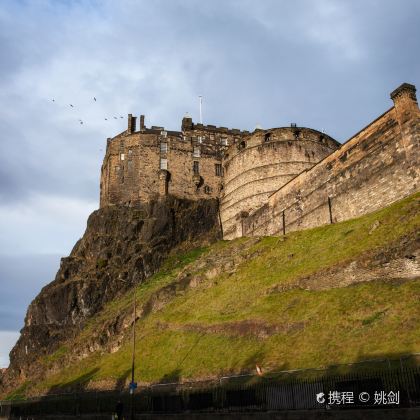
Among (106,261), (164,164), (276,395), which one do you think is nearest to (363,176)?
(276,395)

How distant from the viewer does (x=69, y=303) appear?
49.9 metres

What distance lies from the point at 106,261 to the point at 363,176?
28.9 metres

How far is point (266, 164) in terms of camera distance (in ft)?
177

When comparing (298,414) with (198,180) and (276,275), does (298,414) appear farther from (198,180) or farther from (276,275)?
(198,180)

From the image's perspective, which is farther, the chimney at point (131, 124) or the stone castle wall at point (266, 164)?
the chimney at point (131, 124)

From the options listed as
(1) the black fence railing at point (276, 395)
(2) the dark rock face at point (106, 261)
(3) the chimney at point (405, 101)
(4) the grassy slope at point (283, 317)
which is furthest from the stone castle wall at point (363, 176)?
(1) the black fence railing at point (276, 395)

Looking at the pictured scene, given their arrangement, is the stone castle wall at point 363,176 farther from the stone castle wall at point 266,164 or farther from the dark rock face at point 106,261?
the dark rock face at point 106,261

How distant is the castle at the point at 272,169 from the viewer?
105 ft

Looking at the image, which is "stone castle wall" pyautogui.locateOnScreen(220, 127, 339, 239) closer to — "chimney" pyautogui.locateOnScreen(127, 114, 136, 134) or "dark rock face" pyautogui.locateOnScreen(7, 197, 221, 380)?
"dark rock face" pyautogui.locateOnScreen(7, 197, 221, 380)

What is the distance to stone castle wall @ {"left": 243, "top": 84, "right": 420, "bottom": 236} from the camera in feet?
101

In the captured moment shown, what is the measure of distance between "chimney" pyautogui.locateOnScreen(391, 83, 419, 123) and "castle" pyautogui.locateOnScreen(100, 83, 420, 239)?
6 cm

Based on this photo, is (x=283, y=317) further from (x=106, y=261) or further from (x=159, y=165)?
(x=159, y=165)

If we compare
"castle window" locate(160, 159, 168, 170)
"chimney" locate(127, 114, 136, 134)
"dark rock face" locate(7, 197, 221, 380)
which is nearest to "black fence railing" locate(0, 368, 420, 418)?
"dark rock face" locate(7, 197, 221, 380)

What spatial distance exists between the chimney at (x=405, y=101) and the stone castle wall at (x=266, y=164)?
20929mm
